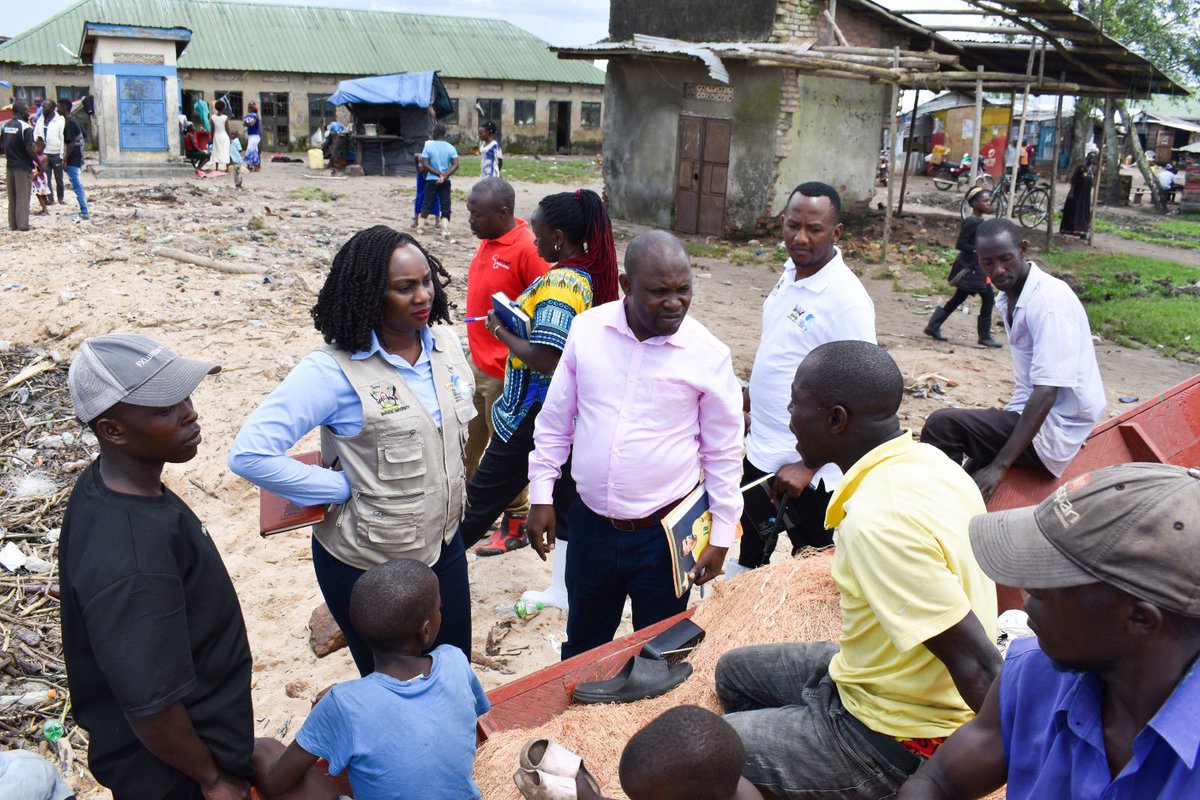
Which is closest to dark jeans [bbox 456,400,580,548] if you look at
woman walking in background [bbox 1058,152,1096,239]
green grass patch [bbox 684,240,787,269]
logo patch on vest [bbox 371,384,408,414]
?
logo patch on vest [bbox 371,384,408,414]

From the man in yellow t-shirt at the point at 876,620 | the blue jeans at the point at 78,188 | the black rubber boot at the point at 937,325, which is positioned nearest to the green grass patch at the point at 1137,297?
the black rubber boot at the point at 937,325

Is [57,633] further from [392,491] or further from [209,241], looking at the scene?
[209,241]

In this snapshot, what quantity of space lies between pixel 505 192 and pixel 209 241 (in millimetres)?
8233

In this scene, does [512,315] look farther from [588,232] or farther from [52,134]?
[52,134]

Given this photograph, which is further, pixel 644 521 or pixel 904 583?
pixel 644 521

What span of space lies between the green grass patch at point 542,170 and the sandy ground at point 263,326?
27.7 ft

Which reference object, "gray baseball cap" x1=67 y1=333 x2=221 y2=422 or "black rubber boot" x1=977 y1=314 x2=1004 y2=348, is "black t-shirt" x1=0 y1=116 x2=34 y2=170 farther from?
"gray baseball cap" x1=67 y1=333 x2=221 y2=422

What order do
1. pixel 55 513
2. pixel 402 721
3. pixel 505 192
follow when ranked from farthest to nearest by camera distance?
pixel 55 513 → pixel 505 192 → pixel 402 721

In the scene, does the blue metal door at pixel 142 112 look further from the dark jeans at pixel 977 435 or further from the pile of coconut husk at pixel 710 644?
the pile of coconut husk at pixel 710 644

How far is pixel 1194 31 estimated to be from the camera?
24.5 m

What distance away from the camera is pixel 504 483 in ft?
14.8

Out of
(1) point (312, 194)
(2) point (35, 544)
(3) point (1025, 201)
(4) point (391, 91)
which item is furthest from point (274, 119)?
(2) point (35, 544)

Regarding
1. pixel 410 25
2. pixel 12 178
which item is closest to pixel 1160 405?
pixel 12 178

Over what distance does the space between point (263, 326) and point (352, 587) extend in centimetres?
637
